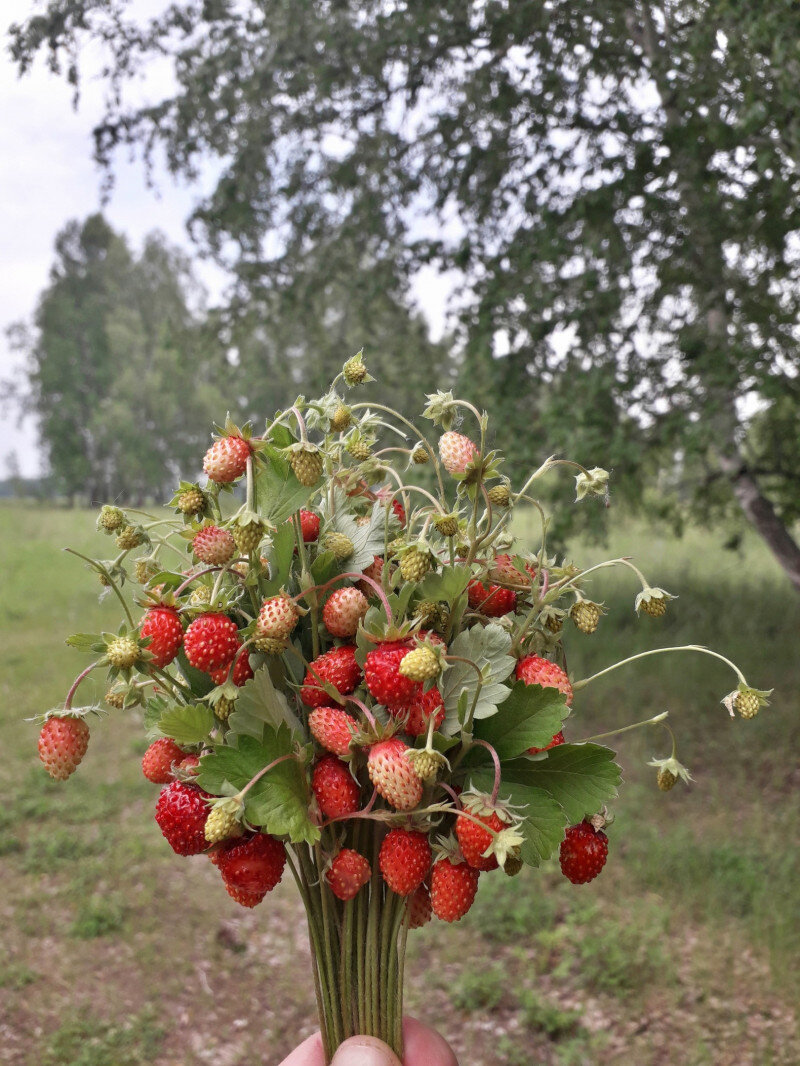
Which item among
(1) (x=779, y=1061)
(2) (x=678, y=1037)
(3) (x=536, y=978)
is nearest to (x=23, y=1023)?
(3) (x=536, y=978)

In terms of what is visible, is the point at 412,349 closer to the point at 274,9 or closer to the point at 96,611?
the point at 274,9

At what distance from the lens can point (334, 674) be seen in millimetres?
1066

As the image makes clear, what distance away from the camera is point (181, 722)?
41.4 inches

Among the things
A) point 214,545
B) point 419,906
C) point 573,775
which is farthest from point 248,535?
point 419,906

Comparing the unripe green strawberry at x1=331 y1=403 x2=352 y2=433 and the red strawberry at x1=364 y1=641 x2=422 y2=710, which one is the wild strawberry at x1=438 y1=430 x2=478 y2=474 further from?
the red strawberry at x1=364 y1=641 x2=422 y2=710

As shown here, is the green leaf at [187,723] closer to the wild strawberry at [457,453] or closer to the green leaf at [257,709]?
the green leaf at [257,709]

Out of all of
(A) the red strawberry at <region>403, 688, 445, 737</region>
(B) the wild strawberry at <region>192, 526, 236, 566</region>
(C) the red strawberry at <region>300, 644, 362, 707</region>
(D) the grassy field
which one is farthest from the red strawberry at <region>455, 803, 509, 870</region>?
(D) the grassy field

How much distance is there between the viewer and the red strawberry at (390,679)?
100 centimetres

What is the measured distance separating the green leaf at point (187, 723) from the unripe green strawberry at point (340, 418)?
399 millimetres

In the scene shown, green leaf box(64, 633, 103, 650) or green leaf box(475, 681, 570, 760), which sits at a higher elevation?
green leaf box(64, 633, 103, 650)

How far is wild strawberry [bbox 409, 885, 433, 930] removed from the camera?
1233mm

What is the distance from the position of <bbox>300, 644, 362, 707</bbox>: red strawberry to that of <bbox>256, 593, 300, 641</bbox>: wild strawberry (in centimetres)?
8

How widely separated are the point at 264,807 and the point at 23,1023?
304 centimetres

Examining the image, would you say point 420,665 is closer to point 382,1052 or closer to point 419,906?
point 419,906
